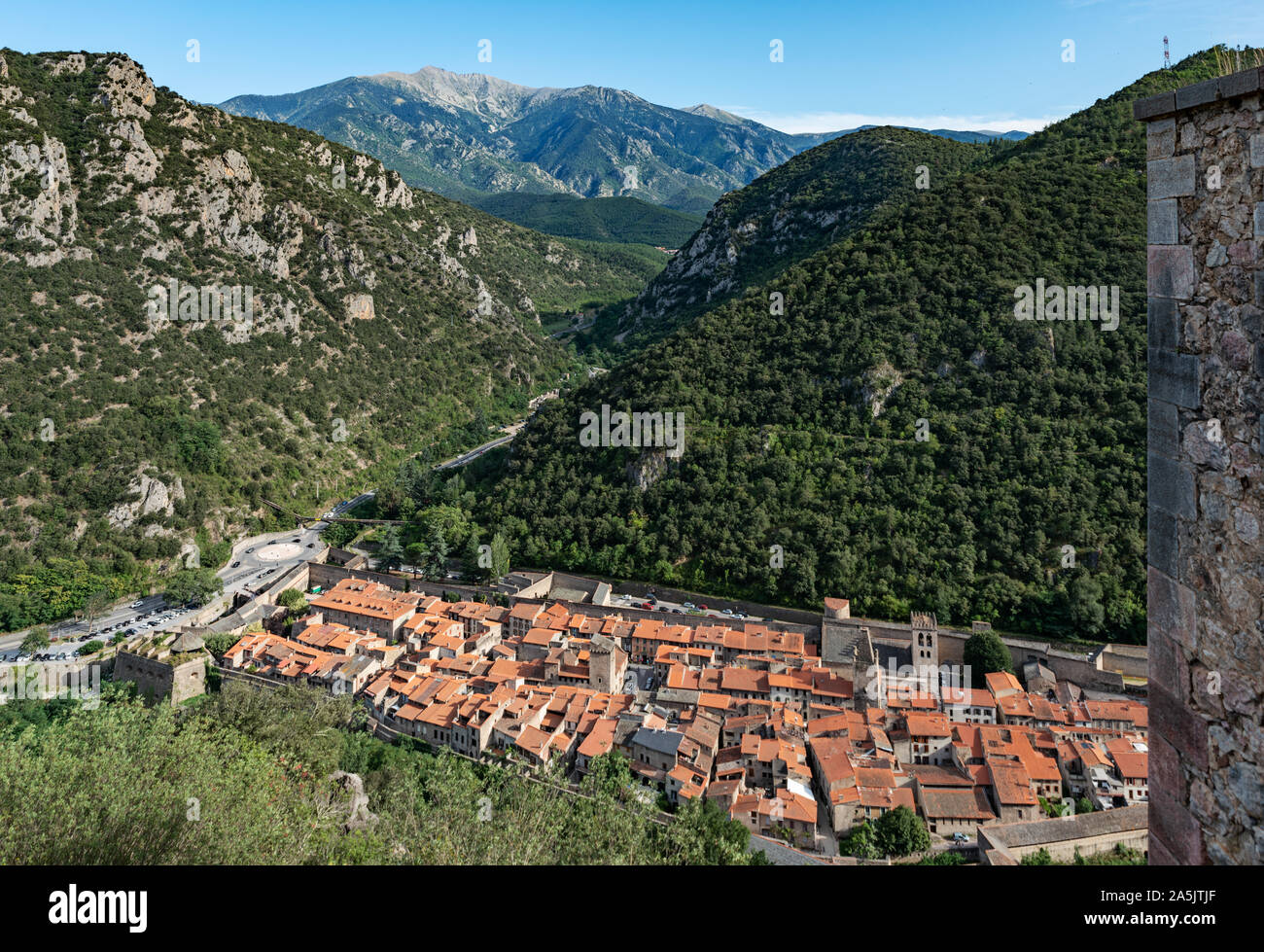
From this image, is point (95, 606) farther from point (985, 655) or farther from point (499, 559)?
point (985, 655)

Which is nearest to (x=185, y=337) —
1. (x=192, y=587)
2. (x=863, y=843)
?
(x=192, y=587)

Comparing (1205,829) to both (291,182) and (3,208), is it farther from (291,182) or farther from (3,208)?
(291,182)

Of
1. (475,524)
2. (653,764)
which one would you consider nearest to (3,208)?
(475,524)

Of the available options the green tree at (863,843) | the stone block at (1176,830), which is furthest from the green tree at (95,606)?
the stone block at (1176,830)

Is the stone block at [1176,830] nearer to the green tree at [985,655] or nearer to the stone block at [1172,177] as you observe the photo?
the stone block at [1172,177]

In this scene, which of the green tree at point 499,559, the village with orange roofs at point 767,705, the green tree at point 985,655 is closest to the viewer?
the village with orange roofs at point 767,705

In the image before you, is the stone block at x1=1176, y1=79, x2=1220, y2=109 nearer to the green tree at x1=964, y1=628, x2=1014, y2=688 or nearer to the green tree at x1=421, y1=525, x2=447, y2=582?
the green tree at x1=964, y1=628, x2=1014, y2=688
